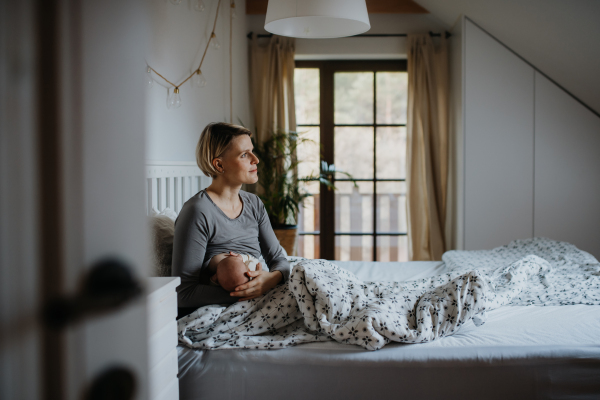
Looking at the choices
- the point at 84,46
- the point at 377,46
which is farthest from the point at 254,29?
the point at 84,46

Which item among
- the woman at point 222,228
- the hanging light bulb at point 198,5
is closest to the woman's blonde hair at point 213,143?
the woman at point 222,228

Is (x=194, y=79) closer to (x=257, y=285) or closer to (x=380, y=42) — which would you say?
(x=257, y=285)

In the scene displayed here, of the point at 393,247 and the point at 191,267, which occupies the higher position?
the point at 191,267

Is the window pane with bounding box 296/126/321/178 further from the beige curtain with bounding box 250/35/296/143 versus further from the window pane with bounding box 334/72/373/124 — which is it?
the window pane with bounding box 334/72/373/124

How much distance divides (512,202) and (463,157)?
50 cm

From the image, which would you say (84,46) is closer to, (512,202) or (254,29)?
(512,202)

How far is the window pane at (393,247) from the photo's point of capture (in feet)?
12.9

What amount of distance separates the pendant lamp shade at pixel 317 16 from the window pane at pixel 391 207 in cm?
212

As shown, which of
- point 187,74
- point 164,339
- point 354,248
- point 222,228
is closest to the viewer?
point 164,339

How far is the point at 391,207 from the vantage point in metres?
3.91

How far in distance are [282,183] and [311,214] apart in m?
0.65

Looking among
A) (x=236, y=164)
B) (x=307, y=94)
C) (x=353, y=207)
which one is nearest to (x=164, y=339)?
(x=236, y=164)

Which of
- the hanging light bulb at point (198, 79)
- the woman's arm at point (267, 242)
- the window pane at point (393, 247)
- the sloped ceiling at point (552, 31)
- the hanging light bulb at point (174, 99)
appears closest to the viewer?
the woman's arm at point (267, 242)

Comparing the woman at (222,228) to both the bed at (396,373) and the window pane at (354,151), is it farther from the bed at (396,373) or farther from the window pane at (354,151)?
the window pane at (354,151)
